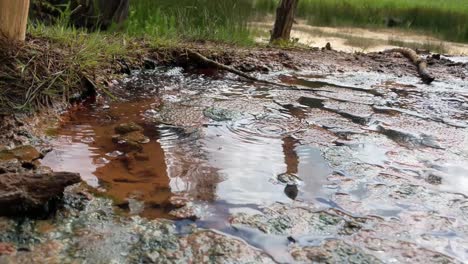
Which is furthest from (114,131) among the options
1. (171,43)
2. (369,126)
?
(171,43)

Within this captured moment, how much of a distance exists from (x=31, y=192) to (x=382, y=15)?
14629mm

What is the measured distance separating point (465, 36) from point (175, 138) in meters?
11.6

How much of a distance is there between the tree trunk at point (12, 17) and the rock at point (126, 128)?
33.9 inches

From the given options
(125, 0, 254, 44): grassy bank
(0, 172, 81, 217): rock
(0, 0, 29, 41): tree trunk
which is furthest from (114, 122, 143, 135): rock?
(125, 0, 254, 44): grassy bank

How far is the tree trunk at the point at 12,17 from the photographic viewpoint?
3053mm

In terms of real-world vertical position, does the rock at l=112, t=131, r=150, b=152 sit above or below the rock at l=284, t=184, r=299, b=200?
above

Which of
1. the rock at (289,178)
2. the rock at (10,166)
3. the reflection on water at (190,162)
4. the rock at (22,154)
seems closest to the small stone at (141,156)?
the reflection on water at (190,162)

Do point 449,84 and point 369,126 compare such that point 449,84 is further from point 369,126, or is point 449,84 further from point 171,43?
point 171,43

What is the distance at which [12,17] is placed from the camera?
3.09m

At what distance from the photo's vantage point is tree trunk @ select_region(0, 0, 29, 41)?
10.0 feet

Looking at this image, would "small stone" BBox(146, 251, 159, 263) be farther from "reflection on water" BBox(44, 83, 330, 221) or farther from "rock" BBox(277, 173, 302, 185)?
"rock" BBox(277, 173, 302, 185)

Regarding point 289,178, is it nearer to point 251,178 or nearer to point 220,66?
point 251,178

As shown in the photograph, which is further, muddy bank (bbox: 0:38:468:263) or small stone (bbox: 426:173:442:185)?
small stone (bbox: 426:173:442:185)

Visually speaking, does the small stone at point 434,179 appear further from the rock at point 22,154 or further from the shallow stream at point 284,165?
the rock at point 22,154
